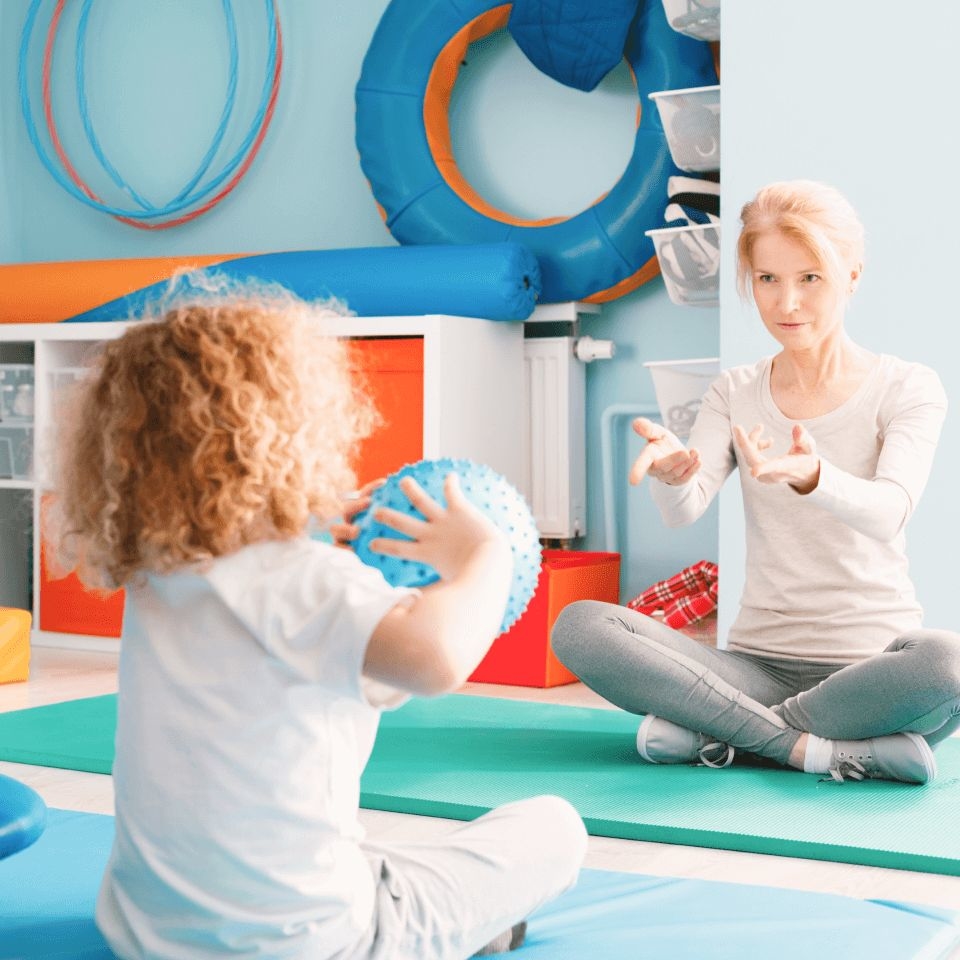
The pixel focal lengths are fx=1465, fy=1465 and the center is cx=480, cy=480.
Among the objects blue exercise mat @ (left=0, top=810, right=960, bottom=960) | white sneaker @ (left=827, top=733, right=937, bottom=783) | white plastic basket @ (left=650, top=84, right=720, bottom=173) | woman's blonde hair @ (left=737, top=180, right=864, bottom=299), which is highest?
white plastic basket @ (left=650, top=84, right=720, bottom=173)

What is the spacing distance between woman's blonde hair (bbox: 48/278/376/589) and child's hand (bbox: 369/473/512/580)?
5cm

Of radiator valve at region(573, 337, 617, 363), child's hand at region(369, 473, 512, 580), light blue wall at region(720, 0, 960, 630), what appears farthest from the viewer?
radiator valve at region(573, 337, 617, 363)

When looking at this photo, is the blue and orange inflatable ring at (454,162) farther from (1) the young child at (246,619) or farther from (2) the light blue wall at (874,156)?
(1) the young child at (246,619)

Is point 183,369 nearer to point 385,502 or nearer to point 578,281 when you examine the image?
point 385,502

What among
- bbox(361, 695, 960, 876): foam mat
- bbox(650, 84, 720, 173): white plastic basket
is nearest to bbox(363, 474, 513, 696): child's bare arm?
bbox(361, 695, 960, 876): foam mat

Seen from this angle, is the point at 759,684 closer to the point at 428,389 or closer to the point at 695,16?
the point at 428,389

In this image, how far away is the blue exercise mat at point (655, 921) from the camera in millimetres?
1322

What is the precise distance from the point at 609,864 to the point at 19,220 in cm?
317

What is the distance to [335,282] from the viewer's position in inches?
127

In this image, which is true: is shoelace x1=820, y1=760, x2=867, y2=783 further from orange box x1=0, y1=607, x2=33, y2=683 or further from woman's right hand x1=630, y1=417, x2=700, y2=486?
orange box x1=0, y1=607, x2=33, y2=683

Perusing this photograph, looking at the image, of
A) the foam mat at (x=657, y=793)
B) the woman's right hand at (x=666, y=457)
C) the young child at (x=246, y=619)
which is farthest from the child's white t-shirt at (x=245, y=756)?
the woman's right hand at (x=666, y=457)

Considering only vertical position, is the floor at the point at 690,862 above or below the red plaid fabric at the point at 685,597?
below

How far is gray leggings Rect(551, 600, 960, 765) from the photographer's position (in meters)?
1.95

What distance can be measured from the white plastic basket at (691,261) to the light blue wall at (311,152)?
0.30 metres
